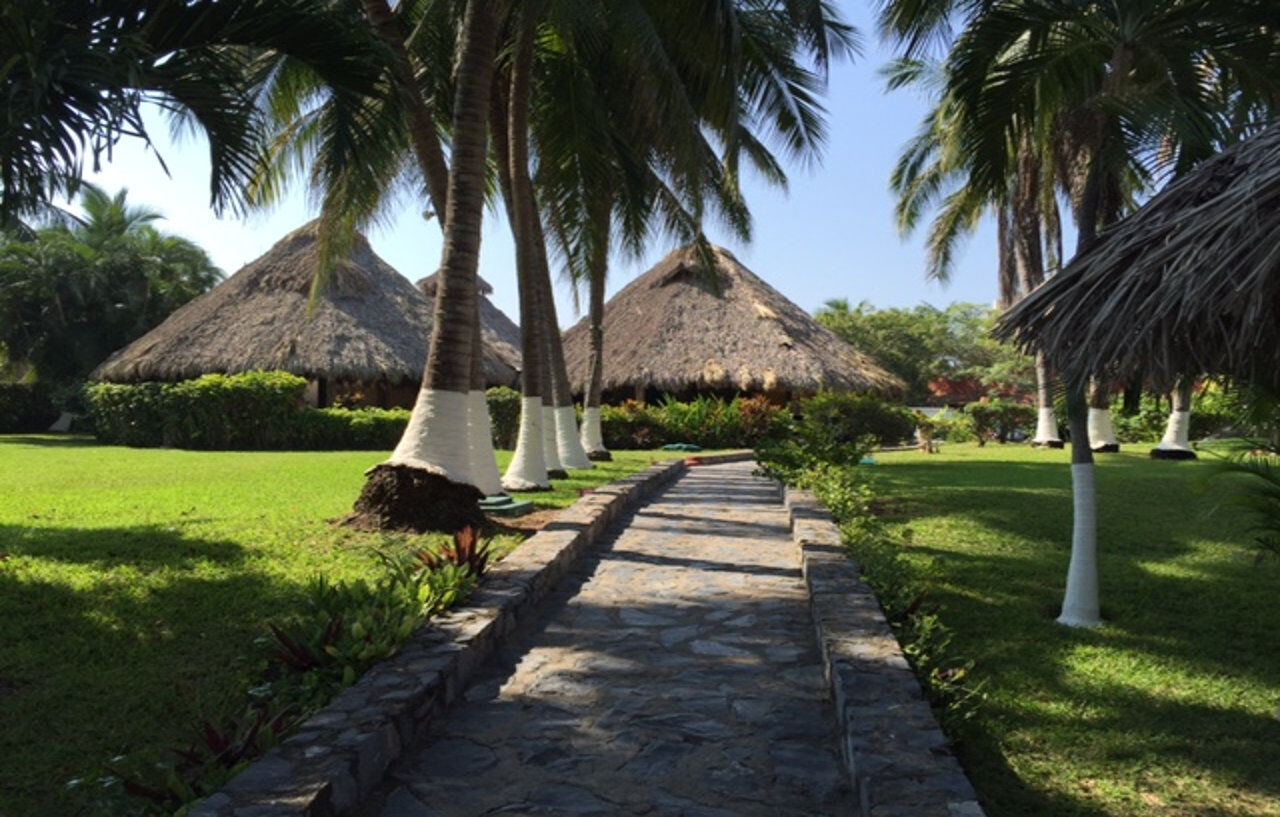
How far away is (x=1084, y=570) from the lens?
5.73 meters

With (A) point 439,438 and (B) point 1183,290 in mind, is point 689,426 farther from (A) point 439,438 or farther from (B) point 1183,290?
(B) point 1183,290

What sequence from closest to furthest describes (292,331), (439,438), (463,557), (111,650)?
1. (111,650)
2. (463,557)
3. (439,438)
4. (292,331)

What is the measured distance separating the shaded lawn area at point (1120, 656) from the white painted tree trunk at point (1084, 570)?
5.7 inches

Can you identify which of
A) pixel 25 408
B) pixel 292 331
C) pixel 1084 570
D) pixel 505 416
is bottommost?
pixel 1084 570

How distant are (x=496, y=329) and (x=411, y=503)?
2411cm

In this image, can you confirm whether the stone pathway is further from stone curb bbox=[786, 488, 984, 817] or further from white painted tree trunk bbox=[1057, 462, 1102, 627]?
white painted tree trunk bbox=[1057, 462, 1102, 627]

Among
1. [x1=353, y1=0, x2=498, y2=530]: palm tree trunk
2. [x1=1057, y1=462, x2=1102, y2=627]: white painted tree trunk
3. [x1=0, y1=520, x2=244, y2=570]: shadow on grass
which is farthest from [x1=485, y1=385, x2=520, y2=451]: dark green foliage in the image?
[x1=1057, y1=462, x2=1102, y2=627]: white painted tree trunk

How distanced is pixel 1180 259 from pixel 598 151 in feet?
30.3

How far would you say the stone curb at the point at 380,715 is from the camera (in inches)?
108

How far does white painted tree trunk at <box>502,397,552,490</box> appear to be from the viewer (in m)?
11.3

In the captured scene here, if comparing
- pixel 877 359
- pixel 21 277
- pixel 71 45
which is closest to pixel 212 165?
pixel 71 45

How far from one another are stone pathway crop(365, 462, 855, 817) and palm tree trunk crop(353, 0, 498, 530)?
1608 millimetres

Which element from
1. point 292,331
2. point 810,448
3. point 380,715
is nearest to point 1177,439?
point 810,448

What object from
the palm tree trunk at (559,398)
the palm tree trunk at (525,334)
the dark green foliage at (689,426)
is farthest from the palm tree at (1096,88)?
the dark green foliage at (689,426)
